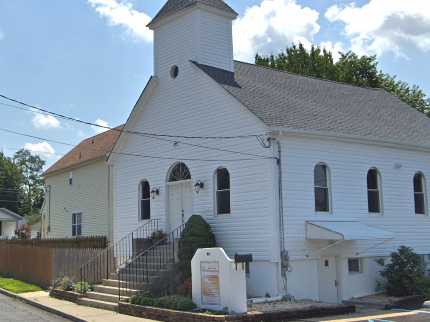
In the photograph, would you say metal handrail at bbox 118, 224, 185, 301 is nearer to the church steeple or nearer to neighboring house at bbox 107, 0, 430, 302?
neighboring house at bbox 107, 0, 430, 302

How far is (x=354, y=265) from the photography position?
19.6 metres

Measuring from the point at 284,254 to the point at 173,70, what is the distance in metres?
8.21

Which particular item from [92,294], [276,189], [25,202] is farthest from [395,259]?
[25,202]

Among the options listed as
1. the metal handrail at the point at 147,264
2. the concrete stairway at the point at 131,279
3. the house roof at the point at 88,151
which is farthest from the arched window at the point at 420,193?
the house roof at the point at 88,151

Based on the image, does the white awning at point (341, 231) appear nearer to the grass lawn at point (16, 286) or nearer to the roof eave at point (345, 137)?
the roof eave at point (345, 137)

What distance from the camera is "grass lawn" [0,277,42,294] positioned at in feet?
72.3

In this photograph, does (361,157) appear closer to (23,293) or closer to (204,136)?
(204,136)

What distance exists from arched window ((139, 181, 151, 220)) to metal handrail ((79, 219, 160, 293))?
605mm

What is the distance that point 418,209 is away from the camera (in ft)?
73.8

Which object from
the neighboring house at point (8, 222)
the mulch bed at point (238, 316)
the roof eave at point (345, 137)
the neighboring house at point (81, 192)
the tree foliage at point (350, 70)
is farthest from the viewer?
the neighboring house at point (8, 222)

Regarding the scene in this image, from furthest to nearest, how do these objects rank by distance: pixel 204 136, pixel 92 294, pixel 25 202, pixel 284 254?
1. pixel 25 202
2. pixel 204 136
3. pixel 92 294
4. pixel 284 254

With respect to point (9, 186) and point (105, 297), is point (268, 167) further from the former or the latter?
point (9, 186)

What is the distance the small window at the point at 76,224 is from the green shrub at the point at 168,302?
17.3 meters

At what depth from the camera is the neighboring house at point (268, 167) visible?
17.7 metres
